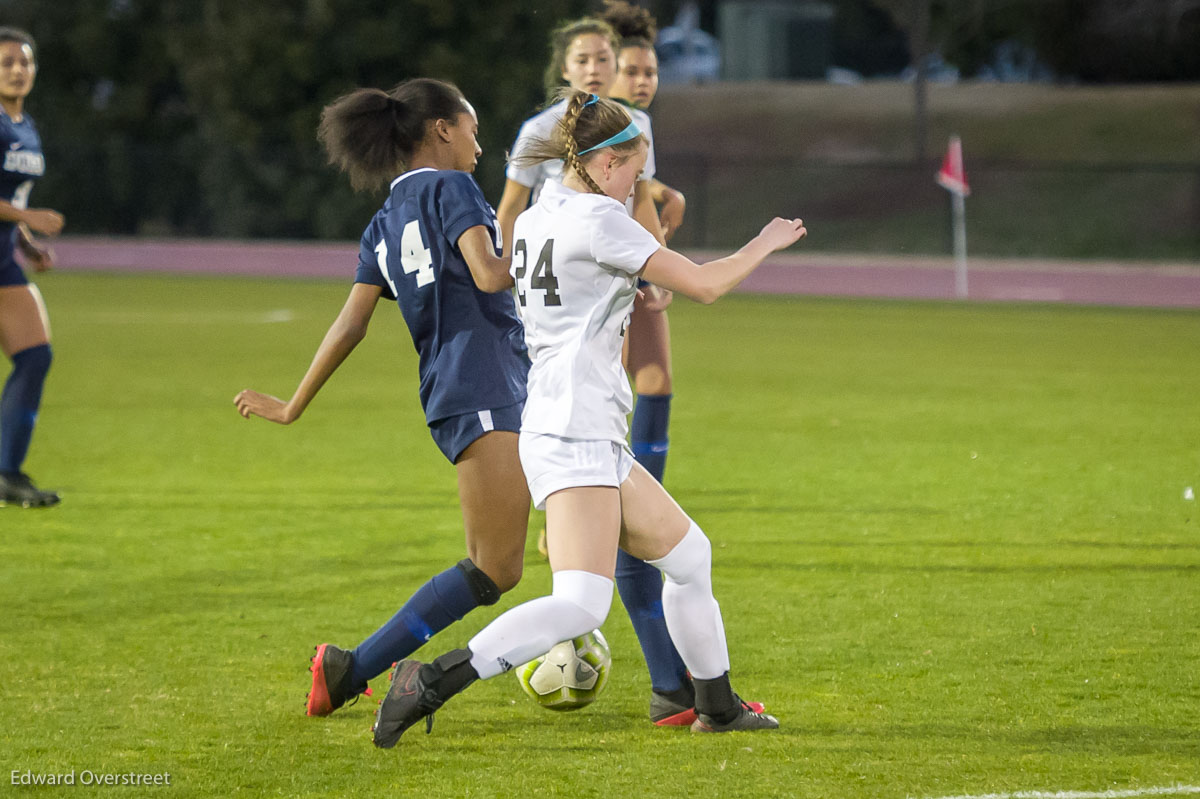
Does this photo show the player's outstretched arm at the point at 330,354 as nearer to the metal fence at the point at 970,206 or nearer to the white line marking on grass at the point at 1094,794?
the white line marking on grass at the point at 1094,794

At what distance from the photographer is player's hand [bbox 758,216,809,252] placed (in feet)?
14.2

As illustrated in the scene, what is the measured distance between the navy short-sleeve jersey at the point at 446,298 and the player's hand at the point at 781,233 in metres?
0.82

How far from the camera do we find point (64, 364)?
1512 cm

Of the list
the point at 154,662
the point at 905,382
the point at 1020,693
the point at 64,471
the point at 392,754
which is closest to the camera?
the point at 392,754

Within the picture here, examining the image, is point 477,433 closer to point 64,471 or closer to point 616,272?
point 616,272

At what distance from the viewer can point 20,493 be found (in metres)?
8.55

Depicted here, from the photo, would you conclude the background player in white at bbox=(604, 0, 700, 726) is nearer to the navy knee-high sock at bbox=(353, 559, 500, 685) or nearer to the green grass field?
the green grass field

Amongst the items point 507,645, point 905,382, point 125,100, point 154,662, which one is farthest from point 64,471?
point 125,100

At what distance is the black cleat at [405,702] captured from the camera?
14.6 feet

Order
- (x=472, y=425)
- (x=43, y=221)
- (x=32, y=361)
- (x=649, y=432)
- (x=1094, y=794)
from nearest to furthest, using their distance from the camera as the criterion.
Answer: (x=1094, y=794) → (x=472, y=425) → (x=649, y=432) → (x=43, y=221) → (x=32, y=361)

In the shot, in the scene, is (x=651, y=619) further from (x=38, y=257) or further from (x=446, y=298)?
(x=38, y=257)

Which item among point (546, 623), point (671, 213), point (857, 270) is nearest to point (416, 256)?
point (546, 623)

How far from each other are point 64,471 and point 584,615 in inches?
247

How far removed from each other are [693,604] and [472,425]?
0.81 meters
